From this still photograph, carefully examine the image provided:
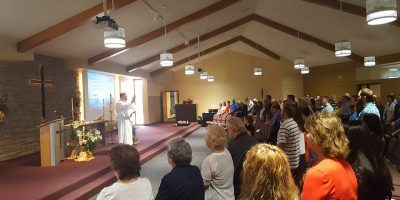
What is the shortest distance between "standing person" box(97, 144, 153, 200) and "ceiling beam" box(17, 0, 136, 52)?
476 centimetres

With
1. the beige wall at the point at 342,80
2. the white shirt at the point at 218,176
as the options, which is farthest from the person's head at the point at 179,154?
the beige wall at the point at 342,80

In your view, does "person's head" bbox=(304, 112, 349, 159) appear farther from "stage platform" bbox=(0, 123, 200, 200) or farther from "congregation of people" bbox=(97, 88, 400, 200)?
"stage platform" bbox=(0, 123, 200, 200)

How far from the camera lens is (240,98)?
17656mm

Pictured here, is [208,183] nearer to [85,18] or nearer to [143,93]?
[85,18]

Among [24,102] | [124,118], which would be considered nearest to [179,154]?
[124,118]

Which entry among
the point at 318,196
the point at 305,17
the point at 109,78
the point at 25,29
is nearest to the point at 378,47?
the point at 305,17

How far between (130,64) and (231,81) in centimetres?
685

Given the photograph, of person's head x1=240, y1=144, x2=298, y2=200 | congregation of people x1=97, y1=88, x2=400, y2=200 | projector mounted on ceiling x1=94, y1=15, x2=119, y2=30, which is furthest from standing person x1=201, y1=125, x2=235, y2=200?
projector mounted on ceiling x1=94, y1=15, x2=119, y2=30

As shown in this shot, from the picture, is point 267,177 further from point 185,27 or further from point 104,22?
point 185,27

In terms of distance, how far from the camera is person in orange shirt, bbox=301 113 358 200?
4.85 ft

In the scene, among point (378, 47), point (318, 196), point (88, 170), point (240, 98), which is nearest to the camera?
point (318, 196)

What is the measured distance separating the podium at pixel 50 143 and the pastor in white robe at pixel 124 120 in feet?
5.61

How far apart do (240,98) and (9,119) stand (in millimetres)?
12302

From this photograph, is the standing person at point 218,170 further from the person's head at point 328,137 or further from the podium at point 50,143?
the podium at point 50,143
